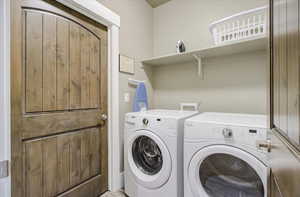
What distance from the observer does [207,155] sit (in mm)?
1072

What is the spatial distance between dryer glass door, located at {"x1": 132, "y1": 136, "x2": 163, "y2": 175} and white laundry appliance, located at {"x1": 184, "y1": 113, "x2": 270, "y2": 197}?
1.20ft

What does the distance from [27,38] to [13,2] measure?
0.22m

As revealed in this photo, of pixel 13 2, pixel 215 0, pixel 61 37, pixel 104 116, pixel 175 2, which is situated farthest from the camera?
pixel 175 2

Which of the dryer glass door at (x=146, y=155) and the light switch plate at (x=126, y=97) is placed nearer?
the dryer glass door at (x=146, y=155)

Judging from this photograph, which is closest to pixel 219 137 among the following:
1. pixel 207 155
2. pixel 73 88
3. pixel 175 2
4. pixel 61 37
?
pixel 207 155

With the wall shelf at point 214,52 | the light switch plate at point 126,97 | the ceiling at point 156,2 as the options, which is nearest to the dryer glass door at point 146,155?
the light switch plate at point 126,97

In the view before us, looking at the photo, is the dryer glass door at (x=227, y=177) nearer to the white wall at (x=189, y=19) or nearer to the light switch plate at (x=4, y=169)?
the light switch plate at (x=4, y=169)

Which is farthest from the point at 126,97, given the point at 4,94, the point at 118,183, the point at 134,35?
the point at 4,94

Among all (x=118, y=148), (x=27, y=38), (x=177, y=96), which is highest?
(x=27, y=38)

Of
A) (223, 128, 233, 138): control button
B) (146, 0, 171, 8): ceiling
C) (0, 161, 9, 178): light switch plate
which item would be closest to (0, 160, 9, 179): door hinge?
(0, 161, 9, 178): light switch plate

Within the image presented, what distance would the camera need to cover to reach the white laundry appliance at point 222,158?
0.94 metres

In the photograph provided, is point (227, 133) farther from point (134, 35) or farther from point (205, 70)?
point (134, 35)

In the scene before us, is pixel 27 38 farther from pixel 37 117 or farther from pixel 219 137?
pixel 219 137

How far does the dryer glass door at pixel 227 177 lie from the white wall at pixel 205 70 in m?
0.83
